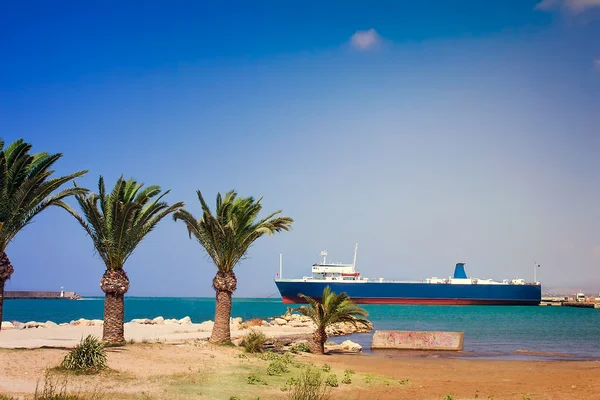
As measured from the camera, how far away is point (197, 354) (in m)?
18.3

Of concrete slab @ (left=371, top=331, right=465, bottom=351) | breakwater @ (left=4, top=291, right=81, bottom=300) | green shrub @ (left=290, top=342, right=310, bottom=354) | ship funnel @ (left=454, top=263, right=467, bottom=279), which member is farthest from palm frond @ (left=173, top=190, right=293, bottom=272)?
breakwater @ (left=4, top=291, right=81, bottom=300)

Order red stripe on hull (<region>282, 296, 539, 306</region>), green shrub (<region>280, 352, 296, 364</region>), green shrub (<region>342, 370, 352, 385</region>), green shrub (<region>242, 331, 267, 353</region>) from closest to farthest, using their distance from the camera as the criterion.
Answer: green shrub (<region>342, 370, 352, 385</region>) → green shrub (<region>280, 352, 296, 364</region>) → green shrub (<region>242, 331, 267, 353</region>) → red stripe on hull (<region>282, 296, 539, 306</region>)

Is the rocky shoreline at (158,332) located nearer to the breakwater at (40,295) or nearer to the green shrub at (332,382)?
the green shrub at (332,382)

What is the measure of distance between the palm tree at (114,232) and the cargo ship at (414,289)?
215 feet

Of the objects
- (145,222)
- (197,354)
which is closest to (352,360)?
(197,354)

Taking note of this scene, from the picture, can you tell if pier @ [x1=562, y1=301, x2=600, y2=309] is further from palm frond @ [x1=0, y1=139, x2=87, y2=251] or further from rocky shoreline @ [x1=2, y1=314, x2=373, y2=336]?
palm frond @ [x1=0, y1=139, x2=87, y2=251]

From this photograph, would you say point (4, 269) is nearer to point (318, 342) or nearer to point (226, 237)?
point (226, 237)

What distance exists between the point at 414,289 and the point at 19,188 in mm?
77946

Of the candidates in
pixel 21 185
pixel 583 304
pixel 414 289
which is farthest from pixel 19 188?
pixel 583 304

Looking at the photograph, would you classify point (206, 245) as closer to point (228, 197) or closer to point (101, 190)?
point (228, 197)

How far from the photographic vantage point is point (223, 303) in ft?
71.7

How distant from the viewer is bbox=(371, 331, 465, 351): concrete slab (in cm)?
2720

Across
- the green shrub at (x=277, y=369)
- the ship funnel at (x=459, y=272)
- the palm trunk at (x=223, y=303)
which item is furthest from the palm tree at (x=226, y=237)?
the ship funnel at (x=459, y=272)

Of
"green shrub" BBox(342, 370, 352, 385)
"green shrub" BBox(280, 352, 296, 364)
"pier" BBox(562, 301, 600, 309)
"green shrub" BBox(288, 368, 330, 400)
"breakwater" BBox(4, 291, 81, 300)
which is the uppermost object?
"green shrub" BBox(288, 368, 330, 400)
